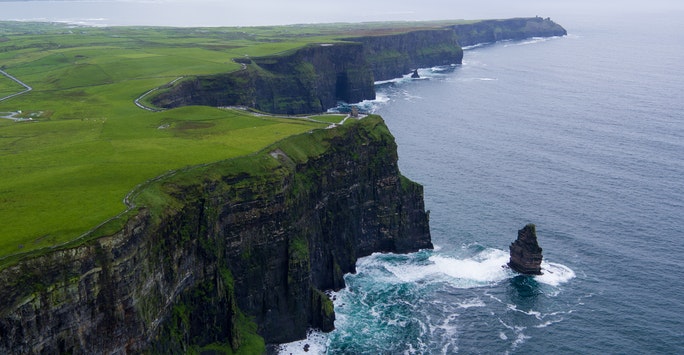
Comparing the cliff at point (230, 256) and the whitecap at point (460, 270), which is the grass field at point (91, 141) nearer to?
the cliff at point (230, 256)

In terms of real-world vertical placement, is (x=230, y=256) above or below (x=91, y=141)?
below

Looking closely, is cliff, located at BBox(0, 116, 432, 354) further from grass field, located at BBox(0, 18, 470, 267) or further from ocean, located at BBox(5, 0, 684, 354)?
ocean, located at BBox(5, 0, 684, 354)

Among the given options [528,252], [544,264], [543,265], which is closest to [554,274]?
[543,265]

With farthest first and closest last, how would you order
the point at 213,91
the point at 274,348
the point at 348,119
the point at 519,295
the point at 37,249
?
the point at 213,91 → the point at 348,119 → the point at 519,295 → the point at 274,348 → the point at 37,249

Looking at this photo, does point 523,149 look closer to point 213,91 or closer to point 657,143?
point 657,143

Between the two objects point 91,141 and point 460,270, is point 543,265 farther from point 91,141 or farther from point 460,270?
point 91,141

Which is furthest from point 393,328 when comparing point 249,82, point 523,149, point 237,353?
point 249,82
